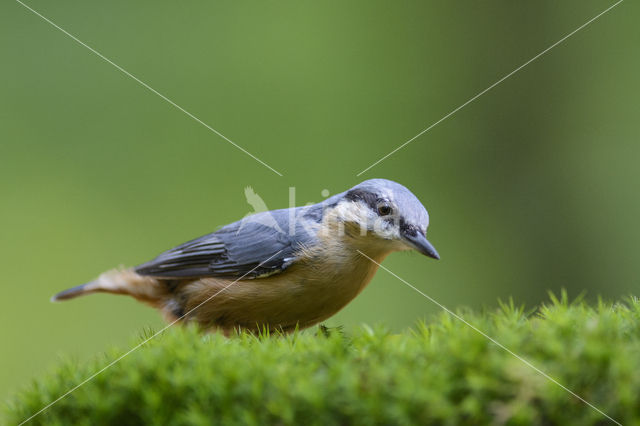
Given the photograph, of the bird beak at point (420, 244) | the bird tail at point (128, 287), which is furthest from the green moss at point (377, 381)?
the bird tail at point (128, 287)

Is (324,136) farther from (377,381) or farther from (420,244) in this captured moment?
(377,381)

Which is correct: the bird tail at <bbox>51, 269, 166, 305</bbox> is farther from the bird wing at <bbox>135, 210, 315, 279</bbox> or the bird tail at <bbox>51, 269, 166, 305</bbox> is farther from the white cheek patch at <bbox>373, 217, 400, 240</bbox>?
the white cheek patch at <bbox>373, 217, 400, 240</bbox>

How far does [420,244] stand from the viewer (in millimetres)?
2707

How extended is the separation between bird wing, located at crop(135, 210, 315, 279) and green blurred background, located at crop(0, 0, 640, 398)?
2.15 metres

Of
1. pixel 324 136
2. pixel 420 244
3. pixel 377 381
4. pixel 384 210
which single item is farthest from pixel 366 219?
pixel 324 136

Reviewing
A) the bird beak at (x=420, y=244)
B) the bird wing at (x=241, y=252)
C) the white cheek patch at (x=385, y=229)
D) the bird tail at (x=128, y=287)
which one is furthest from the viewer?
the bird tail at (x=128, y=287)

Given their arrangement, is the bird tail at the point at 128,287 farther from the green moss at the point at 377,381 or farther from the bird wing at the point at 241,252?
the green moss at the point at 377,381

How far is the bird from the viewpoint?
290 centimetres

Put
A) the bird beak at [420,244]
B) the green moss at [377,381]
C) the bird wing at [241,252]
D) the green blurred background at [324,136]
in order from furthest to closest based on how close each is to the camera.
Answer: the green blurred background at [324,136] < the bird wing at [241,252] < the bird beak at [420,244] < the green moss at [377,381]

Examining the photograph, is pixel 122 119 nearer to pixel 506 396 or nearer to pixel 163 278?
pixel 163 278

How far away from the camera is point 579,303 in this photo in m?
2.12

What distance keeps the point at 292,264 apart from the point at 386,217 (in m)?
0.54

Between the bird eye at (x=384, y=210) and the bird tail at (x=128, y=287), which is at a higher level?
the bird eye at (x=384, y=210)

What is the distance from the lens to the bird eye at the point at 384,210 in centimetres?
287
